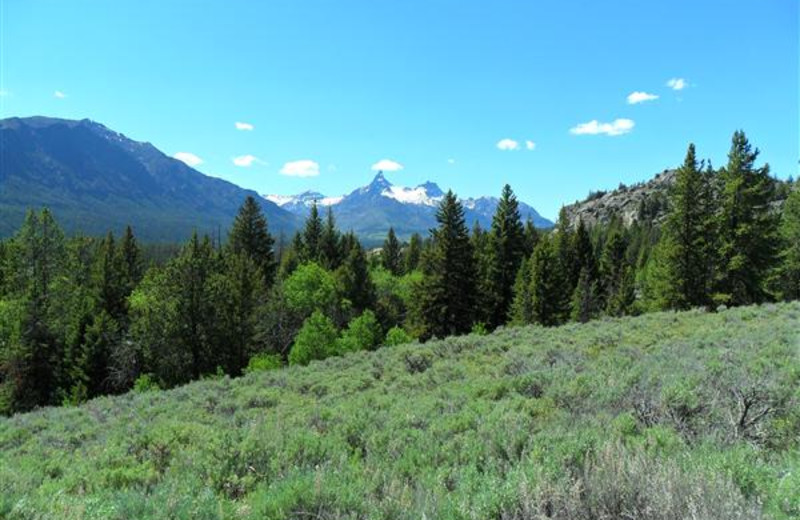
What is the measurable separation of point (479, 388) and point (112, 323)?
34757 millimetres

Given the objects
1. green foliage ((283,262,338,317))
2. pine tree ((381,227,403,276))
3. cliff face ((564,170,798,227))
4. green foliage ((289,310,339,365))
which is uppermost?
cliff face ((564,170,798,227))

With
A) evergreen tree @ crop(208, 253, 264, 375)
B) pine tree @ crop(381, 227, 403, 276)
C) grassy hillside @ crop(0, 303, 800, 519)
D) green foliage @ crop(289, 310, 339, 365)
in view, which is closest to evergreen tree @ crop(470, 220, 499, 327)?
green foliage @ crop(289, 310, 339, 365)

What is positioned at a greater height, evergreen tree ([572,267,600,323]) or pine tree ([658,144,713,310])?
pine tree ([658,144,713,310])

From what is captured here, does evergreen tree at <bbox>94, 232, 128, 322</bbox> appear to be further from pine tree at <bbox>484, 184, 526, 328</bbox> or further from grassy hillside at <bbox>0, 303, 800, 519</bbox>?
grassy hillside at <bbox>0, 303, 800, 519</bbox>

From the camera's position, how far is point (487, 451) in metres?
4.98

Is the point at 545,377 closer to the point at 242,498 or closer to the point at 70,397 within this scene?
the point at 242,498

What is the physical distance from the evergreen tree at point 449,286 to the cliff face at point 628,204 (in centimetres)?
11922

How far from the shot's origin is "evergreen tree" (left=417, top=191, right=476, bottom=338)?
34.7m

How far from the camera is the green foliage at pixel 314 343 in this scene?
32.7 metres

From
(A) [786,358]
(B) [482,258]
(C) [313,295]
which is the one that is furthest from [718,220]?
(C) [313,295]

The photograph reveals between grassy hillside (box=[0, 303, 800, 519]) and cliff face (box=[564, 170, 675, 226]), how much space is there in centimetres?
14530

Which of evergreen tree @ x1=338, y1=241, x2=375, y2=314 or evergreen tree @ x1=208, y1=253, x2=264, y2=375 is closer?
evergreen tree @ x1=208, y1=253, x2=264, y2=375

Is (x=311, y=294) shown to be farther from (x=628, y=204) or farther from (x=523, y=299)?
(x=628, y=204)

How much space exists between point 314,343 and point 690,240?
84.5 ft
